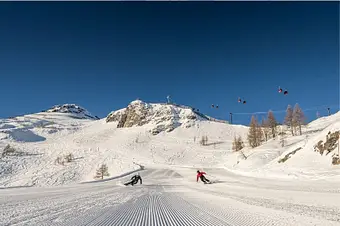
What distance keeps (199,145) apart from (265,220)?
10169 centimetres

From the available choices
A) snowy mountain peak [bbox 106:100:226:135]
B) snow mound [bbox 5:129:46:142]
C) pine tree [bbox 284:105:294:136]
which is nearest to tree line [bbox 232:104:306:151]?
pine tree [bbox 284:105:294:136]

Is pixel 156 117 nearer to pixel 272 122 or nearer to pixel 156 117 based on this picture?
pixel 156 117

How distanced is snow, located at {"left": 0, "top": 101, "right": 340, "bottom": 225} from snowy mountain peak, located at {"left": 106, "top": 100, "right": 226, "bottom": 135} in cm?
165

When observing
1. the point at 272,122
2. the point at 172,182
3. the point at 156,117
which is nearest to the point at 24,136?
the point at 156,117

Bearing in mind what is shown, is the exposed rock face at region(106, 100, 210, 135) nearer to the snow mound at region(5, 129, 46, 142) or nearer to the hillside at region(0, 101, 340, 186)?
the hillside at region(0, 101, 340, 186)

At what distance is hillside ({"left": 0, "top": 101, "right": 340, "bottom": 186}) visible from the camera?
1468 inches

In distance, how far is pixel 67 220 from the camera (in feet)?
18.7

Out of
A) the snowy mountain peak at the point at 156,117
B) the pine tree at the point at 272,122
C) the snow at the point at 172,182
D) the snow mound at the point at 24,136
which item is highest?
the snowy mountain peak at the point at 156,117

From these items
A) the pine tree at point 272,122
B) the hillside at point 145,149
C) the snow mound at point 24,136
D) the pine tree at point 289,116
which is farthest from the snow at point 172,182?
the pine tree at point 289,116

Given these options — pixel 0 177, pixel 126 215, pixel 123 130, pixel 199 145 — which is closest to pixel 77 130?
pixel 123 130

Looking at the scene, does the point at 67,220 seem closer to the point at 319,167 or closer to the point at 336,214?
the point at 336,214

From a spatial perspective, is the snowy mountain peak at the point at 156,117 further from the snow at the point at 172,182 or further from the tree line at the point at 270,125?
the tree line at the point at 270,125

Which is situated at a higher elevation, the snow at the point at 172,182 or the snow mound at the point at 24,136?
the snow mound at the point at 24,136

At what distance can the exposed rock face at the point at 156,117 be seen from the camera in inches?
5525
